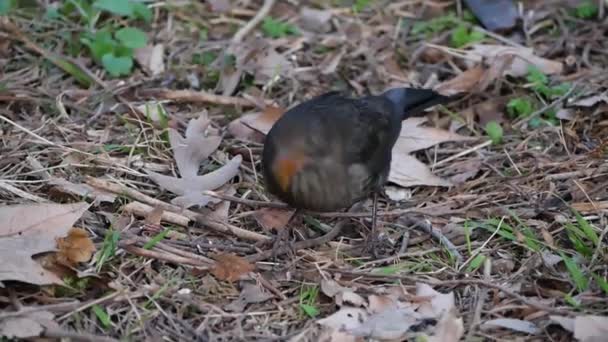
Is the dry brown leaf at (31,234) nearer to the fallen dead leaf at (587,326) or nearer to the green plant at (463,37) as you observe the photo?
the fallen dead leaf at (587,326)

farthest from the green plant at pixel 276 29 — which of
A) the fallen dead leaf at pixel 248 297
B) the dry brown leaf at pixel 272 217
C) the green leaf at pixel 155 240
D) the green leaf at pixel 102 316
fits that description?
the green leaf at pixel 102 316

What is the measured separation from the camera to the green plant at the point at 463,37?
19.0 ft

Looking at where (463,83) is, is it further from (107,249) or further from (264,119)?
(107,249)

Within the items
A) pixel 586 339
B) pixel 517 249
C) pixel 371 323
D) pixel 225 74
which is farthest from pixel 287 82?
pixel 586 339

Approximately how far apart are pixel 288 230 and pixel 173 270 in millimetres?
590

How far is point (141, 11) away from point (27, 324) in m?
2.76

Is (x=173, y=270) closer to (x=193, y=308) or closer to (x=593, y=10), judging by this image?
(x=193, y=308)

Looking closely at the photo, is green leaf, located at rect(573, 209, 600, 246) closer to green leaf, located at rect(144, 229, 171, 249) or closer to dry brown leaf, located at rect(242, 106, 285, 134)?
dry brown leaf, located at rect(242, 106, 285, 134)

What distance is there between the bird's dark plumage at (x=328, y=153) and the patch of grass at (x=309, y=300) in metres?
0.38

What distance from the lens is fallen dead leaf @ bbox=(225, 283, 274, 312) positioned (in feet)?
12.0

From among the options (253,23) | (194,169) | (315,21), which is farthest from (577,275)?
(253,23)

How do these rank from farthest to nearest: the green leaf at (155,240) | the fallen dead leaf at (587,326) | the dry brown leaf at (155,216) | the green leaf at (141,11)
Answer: the green leaf at (141,11) < the dry brown leaf at (155,216) < the green leaf at (155,240) < the fallen dead leaf at (587,326)

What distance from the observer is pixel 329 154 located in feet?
13.1

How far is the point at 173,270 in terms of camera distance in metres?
3.81
